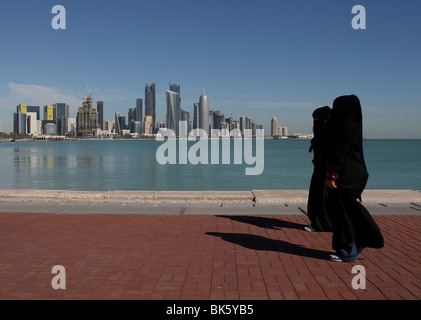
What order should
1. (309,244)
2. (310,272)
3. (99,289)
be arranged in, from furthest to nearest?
(309,244), (310,272), (99,289)

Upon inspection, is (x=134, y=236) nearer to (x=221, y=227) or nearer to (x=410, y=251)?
(x=221, y=227)

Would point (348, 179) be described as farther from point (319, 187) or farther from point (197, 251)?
point (197, 251)

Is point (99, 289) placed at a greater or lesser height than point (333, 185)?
lesser

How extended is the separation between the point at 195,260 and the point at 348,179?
2.19 m

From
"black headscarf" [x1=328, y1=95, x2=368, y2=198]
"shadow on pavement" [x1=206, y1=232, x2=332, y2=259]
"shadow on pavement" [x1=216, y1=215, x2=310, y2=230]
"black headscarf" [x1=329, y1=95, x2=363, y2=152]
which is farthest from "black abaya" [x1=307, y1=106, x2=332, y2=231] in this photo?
"black headscarf" [x1=329, y1=95, x2=363, y2=152]

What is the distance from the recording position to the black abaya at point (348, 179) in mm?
4758

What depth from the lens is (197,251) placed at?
17.6ft

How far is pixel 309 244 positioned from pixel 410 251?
1344 mm

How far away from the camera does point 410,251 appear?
209 inches

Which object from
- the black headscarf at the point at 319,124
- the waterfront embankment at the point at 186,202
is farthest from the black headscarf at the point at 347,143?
the waterfront embankment at the point at 186,202

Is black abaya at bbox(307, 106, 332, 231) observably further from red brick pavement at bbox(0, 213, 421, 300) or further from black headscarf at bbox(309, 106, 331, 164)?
red brick pavement at bbox(0, 213, 421, 300)

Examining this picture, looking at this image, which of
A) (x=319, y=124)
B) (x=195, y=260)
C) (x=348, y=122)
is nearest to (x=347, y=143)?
(x=348, y=122)

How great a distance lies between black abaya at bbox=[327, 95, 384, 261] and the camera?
476 centimetres
